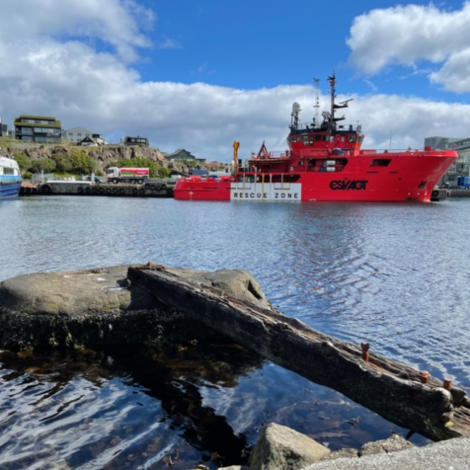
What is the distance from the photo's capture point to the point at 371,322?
10828 mm

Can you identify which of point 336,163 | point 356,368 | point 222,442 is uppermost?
point 336,163

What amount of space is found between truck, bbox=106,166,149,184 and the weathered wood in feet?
335

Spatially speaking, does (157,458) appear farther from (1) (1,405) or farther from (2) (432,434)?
(2) (432,434)

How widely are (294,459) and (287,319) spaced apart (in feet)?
9.90

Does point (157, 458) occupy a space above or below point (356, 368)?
below

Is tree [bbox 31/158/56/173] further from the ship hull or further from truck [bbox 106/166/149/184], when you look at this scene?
the ship hull

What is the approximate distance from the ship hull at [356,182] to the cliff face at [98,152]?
93.4 metres

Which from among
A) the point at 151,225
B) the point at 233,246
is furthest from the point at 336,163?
the point at 233,246

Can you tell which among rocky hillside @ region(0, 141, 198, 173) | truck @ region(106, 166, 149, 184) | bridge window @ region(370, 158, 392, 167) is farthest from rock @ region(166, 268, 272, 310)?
rocky hillside @ region(0, 141, 198, 173)

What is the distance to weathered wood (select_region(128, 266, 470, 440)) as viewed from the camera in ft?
16.1

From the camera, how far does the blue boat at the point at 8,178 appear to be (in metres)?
59.7

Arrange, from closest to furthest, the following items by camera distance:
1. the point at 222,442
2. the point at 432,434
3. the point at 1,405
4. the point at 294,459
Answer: the point at 294,459
the point at 432,434
the point at 222,442
the point at 1,405

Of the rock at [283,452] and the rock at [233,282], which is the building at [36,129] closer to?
the rock at [233,282]

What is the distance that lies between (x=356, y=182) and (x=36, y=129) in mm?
137905
